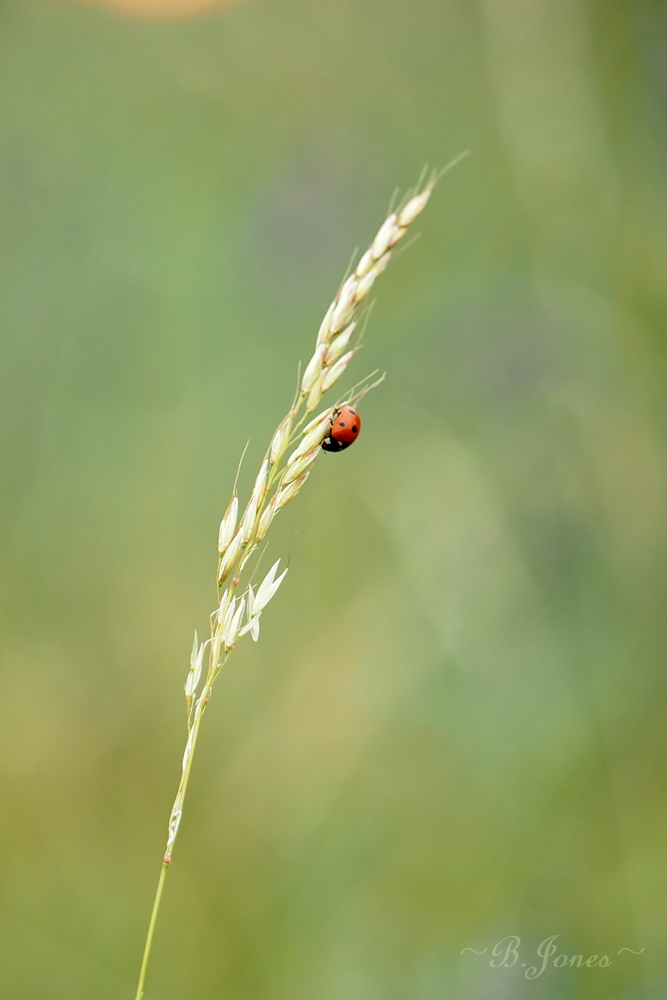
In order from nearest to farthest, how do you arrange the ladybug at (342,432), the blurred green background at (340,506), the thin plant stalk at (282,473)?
the thin plant stalk at (282,473)
the ladybug at (342,432)
the blurred green background at (340,506)

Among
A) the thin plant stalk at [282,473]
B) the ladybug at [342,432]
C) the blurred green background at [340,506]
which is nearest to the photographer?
the thin plant stalk at [282,473]

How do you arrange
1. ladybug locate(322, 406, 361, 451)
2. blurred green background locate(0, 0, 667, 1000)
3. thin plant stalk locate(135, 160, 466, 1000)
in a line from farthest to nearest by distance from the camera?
blurred green background locate(0, 0, 667, 1000) < ladybug locate(322, 406, 361, 451) < thin plant stalk locate(135, 160, 466, 1000)

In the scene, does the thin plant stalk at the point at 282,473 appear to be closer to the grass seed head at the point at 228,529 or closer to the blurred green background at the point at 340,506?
the grass seed head at the point at 228,529

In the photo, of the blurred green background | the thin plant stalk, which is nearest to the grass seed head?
the thin plant stalk

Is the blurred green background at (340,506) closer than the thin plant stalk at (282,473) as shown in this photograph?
No

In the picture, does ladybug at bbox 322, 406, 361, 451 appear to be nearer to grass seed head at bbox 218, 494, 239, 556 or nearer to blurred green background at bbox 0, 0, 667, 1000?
grass seed head at bbox 218, 494, 239, 556

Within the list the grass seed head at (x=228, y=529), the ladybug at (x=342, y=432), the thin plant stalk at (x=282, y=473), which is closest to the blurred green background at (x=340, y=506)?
the ladybug at (x=342, y=432)

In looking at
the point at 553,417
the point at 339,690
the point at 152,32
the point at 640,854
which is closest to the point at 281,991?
the point at 339,690
